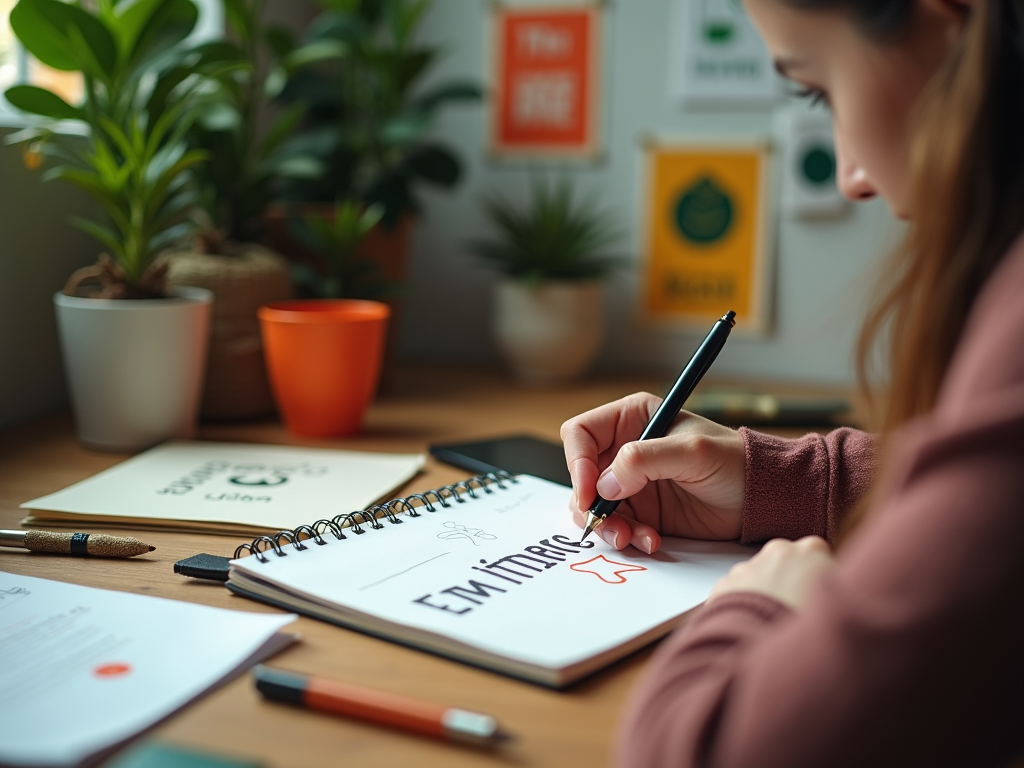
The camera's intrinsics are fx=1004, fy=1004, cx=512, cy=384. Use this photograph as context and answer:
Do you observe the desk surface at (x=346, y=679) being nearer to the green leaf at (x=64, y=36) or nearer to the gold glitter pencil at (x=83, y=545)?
the gold glitter pencil at (x=83, y=545)

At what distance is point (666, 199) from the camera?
1478 mm

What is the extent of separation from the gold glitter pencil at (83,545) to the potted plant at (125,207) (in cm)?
32

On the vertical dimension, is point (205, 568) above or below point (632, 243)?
below

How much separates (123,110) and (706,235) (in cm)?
81

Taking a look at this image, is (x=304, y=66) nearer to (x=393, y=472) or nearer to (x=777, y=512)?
(x=393, y=472)

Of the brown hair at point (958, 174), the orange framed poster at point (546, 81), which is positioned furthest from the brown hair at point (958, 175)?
the orange framed poster at point (546, 81)

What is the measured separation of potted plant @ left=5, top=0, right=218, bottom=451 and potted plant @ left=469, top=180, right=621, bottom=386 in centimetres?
47

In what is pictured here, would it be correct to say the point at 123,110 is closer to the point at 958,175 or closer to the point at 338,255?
the point at 338,255

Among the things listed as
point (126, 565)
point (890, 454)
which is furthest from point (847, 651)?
point (126, 565)

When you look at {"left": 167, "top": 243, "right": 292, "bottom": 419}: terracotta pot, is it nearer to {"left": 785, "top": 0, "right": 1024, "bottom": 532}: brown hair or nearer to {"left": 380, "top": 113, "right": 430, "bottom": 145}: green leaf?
{"left": 380, "top": 113, "right": 430, "bottom": 145}: green leaf

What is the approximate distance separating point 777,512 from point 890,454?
20 centimetres

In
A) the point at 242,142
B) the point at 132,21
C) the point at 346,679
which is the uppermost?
the point at 132,21

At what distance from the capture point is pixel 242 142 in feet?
3.97

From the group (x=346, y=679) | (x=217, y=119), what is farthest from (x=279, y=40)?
(x=346, y=679)
